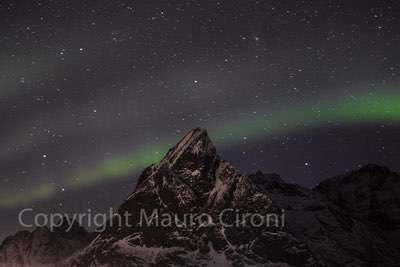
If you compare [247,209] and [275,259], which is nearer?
[275,259]

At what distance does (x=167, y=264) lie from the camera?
17375 cm

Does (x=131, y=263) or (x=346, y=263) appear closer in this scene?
(x=131, y=263)

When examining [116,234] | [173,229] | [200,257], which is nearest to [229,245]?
[200,257]

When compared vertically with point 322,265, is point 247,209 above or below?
above

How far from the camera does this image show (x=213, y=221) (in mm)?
194000

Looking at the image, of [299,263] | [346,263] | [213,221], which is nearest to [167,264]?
[213,221]

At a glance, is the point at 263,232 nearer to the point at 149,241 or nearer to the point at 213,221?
the point at 213,221

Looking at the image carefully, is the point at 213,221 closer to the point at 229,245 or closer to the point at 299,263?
the point at 229,245

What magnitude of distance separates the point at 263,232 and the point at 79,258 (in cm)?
5984

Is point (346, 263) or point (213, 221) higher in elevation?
point (213, 221)

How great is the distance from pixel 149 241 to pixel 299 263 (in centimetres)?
4681

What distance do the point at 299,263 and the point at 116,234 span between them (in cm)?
6056

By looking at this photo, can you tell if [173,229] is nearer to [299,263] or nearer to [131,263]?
[131,263]

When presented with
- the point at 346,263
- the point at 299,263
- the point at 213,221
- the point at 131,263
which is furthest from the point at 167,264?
the point at 346,263
